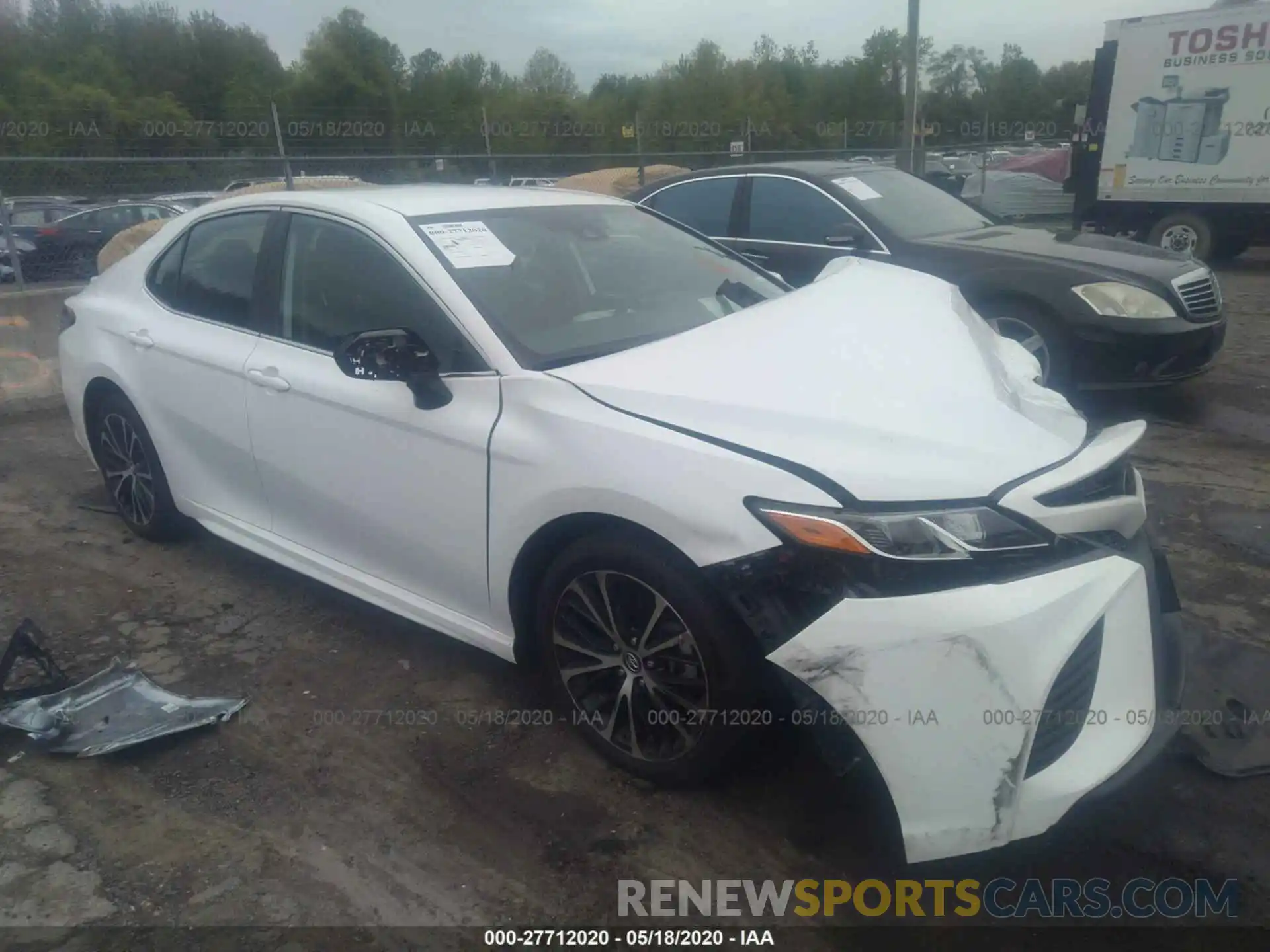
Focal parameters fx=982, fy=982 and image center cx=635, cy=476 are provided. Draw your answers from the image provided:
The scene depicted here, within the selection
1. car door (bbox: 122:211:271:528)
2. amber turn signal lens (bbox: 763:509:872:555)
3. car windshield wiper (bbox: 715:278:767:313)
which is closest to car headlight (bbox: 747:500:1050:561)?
amber turn signal lens (bbox: 763:509:872:555)

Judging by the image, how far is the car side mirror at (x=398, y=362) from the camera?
289 cm

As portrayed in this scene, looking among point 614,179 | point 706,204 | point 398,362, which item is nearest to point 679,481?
point 398,362

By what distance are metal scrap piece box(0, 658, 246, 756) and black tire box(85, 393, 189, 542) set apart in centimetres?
111

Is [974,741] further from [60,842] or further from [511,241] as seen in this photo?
[60,842]

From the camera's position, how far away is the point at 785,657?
2.26 meters

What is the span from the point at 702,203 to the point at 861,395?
4.99 m

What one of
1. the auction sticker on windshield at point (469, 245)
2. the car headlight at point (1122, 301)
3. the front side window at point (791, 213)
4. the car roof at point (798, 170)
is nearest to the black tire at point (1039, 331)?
the car headlight at point (1122, 301)

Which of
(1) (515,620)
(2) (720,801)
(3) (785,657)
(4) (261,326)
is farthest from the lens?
(4) (261,326)

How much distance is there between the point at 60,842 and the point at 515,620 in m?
1.36

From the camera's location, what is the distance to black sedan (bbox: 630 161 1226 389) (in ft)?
19.2

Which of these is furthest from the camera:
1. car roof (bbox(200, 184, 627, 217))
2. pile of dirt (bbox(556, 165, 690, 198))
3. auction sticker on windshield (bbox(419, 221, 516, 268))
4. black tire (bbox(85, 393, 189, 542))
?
pile of dirt (bbox(556, 165, 690, 198))

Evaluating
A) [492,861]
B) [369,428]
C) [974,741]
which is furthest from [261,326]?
[974,741]

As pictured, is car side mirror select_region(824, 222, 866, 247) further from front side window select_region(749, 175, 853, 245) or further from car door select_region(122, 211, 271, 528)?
car door select_region(122, 211, 271, 528)

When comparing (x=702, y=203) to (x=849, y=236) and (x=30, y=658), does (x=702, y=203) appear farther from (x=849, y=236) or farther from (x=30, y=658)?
(x=30, y=658)
